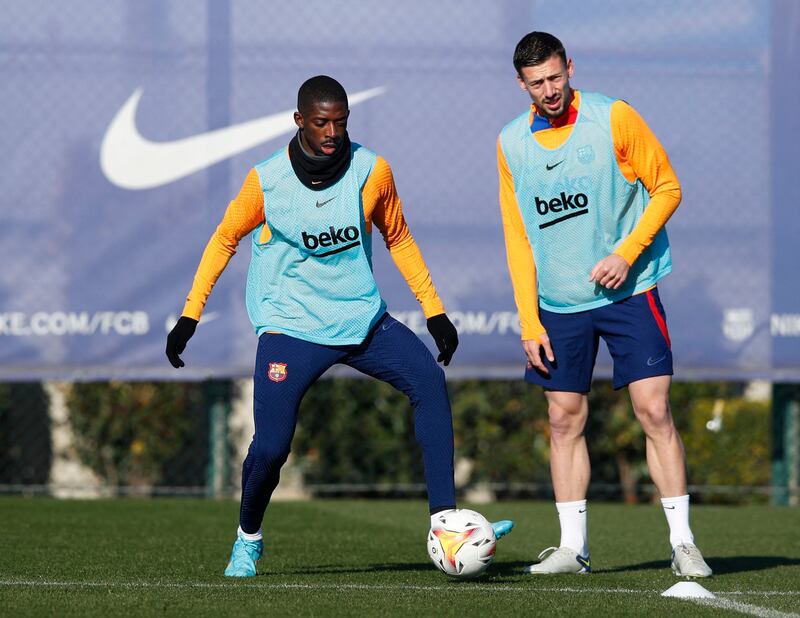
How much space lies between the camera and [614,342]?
18.2 ft

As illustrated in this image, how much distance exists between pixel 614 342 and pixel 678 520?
2.34 feet

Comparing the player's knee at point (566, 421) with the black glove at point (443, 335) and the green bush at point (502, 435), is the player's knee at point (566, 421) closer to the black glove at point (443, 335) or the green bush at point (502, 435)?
the black glove at point (443, 335)

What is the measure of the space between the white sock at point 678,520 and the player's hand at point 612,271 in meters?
0.86

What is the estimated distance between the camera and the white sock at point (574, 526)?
18.3 ft

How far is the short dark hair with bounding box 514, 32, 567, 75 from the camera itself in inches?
205

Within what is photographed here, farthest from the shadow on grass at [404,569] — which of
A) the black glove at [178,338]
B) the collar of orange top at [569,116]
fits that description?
the collar of orange top at [569,116]

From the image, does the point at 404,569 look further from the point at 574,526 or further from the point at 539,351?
the point at 539,351

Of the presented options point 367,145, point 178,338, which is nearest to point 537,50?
point 178,338

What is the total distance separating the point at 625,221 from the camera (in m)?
5.53

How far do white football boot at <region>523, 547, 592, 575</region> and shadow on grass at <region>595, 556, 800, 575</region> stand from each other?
0.37 ft

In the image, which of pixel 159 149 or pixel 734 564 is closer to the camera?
pixel 734 564

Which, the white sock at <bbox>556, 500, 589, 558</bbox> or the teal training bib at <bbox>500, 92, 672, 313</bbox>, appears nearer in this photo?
the teal training bib at <bbox>500, 92, 672, 313</bbox>

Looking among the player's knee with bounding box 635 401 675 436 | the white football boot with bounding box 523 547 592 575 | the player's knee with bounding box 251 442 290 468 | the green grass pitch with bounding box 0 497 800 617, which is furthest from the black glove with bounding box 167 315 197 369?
the player's knee with bounding box 635 401 675 436

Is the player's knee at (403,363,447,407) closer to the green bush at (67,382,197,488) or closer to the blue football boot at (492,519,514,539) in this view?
the blue football boot at (492,519,514,539)
